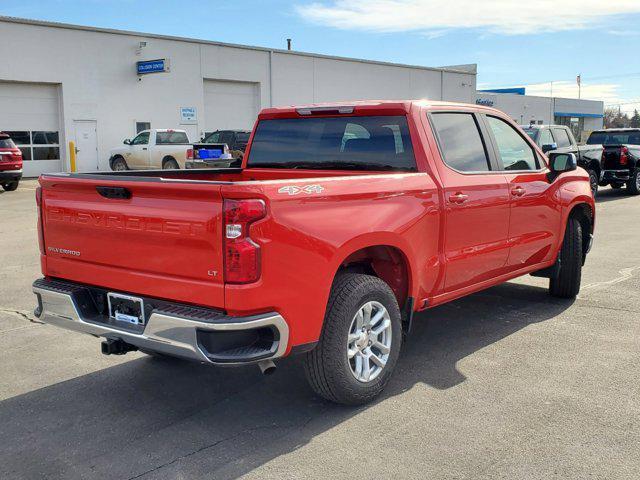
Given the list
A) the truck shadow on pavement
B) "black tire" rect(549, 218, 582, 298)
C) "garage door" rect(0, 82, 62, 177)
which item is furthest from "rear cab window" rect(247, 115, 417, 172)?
"garage door" rect(0, 82, 62, 177)

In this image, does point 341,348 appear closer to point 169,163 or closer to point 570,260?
point 570,260

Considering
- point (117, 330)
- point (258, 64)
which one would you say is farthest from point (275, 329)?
point (258, 64)

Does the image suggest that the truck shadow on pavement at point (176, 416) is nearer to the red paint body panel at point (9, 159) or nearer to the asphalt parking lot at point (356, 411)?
the asphalt parking lot at point (356, 411)

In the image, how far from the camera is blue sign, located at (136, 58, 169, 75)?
2872 cm

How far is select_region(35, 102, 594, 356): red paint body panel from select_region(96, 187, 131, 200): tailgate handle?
0.03 meters

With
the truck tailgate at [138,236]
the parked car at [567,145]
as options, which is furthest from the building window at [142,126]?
the truck tailgate at [138,236]

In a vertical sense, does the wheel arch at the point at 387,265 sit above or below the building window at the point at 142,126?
below

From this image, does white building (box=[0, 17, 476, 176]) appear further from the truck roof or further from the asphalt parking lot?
the truck roof

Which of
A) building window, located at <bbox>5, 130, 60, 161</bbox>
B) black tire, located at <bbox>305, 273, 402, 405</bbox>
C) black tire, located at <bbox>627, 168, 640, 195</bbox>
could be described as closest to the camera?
black tire, located at <bbox>305, 273, 402, 405</bbox>

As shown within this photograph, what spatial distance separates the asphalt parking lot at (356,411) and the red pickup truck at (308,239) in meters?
0.42

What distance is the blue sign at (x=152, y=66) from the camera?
2872 centimetres

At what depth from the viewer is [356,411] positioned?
4.16 m

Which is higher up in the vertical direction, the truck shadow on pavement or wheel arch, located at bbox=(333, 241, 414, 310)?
wheel arch, located at bbox=(333, 241, 414, 310)

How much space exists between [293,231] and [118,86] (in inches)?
1115
